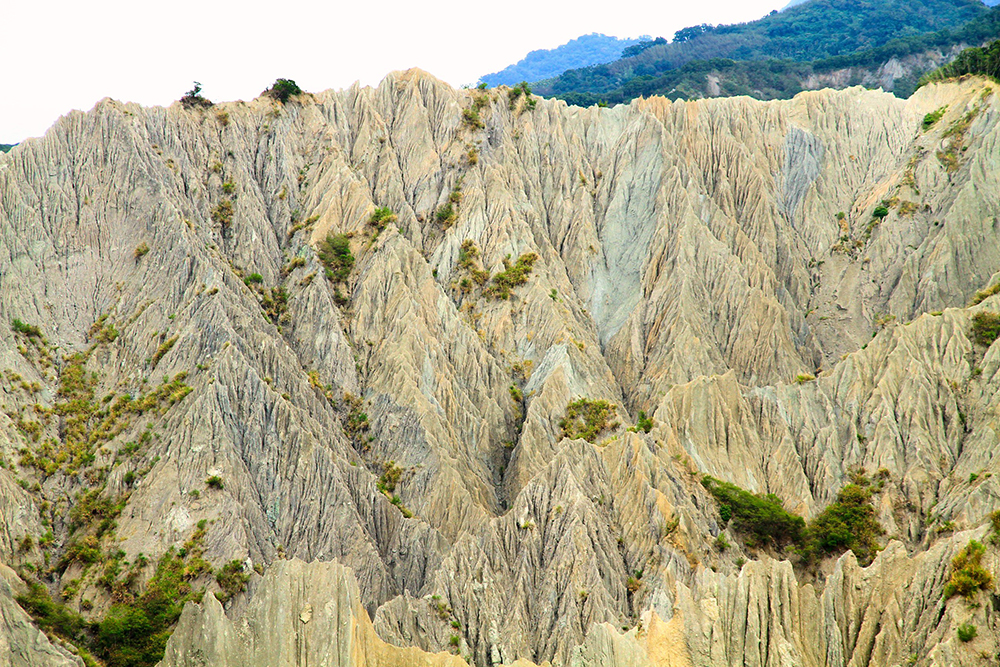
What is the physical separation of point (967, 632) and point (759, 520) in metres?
17.8

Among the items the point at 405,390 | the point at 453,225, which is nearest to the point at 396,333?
the point at 405,390

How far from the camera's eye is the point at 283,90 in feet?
259

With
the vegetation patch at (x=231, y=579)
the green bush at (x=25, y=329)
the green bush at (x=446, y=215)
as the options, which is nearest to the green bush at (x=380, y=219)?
the green bush at (x=446, y=215)

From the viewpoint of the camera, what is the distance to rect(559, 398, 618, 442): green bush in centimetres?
6391

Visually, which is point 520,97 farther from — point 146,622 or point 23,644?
point 23,644

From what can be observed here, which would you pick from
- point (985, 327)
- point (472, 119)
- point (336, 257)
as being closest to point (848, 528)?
point (985, 327)

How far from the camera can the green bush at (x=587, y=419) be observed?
63906 millimetres

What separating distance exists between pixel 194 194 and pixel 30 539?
96.4 ft

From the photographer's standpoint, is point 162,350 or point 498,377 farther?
point 498,377

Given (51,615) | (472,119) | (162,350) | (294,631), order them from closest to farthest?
(294,631)
(51,615)
(162,350)
(472,119)

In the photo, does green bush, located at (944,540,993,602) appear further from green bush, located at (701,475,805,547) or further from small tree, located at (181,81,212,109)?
small tree, located at (181,81,212,109)

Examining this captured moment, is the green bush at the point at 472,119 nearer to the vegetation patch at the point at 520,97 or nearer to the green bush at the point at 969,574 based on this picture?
the vegetation patch at the point at 520,97

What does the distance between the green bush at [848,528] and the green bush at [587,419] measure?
1518 cm

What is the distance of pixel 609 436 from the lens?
210 feet
